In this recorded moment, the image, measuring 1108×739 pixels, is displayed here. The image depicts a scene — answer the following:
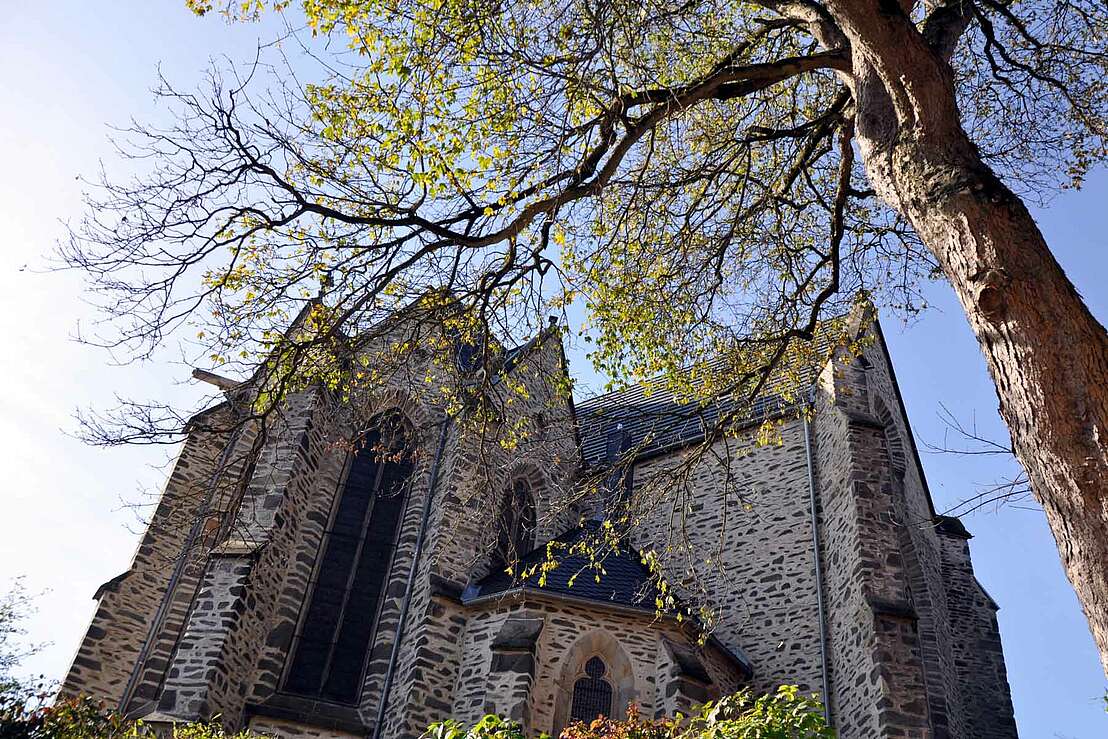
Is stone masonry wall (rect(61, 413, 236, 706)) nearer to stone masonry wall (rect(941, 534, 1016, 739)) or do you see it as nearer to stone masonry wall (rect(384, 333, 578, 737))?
stone masonry wall (rect(384, 333, 578, 737))

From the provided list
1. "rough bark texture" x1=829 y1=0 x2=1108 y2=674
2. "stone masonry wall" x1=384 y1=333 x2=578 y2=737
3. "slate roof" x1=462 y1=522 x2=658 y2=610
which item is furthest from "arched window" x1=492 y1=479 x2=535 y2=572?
"rough bark texture" x1=829 y1=0 x2=1108 y2=674

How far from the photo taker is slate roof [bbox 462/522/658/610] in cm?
1178

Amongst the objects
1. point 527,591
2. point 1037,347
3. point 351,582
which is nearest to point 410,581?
point 351,582

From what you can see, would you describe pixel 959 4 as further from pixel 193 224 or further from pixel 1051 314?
pixel 193 224

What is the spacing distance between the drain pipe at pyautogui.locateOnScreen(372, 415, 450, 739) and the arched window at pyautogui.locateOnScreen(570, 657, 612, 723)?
8.50 ft

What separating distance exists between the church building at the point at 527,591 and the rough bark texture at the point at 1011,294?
4.34 metres

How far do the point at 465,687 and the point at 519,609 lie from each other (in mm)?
1225

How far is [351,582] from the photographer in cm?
1304

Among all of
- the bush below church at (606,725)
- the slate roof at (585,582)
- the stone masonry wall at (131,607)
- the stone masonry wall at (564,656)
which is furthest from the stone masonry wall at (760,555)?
the stone masonry wall at (131,607)

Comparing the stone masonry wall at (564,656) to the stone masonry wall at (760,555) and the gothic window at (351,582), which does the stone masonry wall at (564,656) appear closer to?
the stone masonry wall at (760,555)

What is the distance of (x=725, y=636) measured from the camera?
44.2ft

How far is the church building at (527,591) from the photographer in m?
10.8

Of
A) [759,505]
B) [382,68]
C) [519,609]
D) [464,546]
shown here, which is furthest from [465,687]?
[382,68]

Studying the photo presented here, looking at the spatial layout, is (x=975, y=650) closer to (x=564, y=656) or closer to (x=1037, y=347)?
(x=564, y=656)
